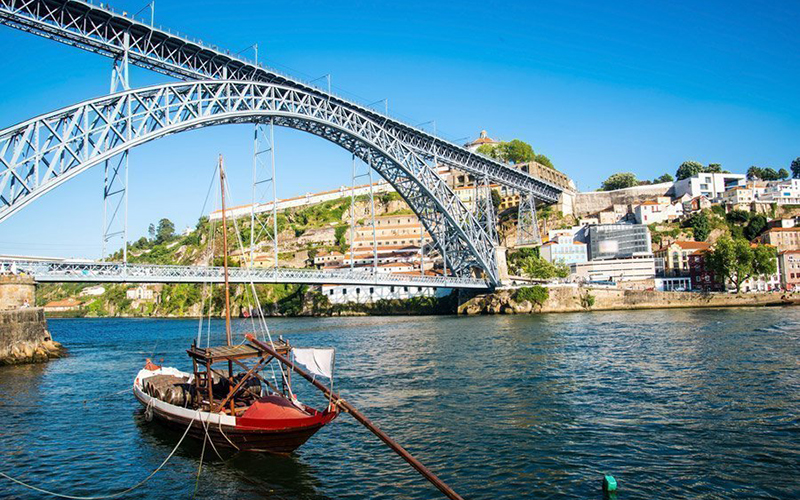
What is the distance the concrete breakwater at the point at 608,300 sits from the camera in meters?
55.2

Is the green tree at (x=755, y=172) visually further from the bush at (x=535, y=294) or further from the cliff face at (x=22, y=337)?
the cliff face at (x=22, y=337)

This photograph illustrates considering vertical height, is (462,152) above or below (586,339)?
above

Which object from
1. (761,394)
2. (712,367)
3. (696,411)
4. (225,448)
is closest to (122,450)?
(225,448)

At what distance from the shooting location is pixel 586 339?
30250 millimetres

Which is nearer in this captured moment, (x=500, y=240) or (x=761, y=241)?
(x=761, y=241)

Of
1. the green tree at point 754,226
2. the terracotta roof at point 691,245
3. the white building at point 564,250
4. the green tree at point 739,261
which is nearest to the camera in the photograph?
the green tree at point 739,261

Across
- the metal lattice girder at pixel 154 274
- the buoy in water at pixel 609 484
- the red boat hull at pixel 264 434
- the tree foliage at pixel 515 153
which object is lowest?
the buoy in water at pixel 609 484

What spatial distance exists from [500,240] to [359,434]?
226ft

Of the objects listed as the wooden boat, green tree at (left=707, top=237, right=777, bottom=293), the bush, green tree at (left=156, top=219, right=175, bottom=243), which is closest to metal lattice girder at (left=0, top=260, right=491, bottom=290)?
the wooden boat

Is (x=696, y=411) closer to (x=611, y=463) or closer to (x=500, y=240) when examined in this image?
(x=611, y=463)

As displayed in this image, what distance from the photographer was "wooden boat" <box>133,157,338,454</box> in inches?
464

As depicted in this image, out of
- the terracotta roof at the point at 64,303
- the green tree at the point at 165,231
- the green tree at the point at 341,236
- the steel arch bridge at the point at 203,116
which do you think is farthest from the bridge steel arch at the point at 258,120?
the green tree at the point at 165,231

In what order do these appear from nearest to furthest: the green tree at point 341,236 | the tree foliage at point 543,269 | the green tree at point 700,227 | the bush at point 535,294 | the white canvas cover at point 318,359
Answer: the white canvas cover at point 318,359
the bush at point 535,294
the tree foliage at point 543,269
the green tree at point 700,227
the green tree at point 341,236

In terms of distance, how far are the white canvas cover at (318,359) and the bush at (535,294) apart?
4956cm
